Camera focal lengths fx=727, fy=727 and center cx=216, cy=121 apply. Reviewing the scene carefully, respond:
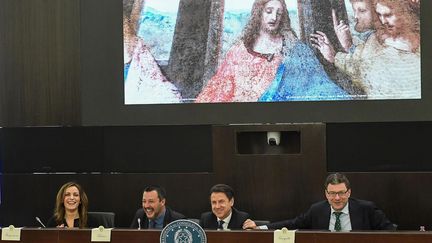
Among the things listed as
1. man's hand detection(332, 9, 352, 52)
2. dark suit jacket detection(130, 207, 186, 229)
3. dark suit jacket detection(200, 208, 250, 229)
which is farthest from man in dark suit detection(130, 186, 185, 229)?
man's hand detection(332, 9, 352, 52)

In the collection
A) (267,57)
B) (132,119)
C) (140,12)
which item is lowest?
(132,119)

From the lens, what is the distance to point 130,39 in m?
5.92

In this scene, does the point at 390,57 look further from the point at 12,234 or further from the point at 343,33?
the point at 12,234

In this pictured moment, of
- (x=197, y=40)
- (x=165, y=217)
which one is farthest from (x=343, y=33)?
(x=165, y=217)

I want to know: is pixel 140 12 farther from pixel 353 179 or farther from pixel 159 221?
pixel 353 179

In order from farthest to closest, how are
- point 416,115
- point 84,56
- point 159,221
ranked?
point 84,56, point 416,115, point 159,221

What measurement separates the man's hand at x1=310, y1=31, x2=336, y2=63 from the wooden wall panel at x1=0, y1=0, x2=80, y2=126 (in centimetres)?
191

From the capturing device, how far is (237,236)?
140 inches

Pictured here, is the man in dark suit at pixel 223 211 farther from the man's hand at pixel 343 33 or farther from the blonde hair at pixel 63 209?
the man's hand at pixel 343 33

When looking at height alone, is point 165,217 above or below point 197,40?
below

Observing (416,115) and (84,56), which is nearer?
(416,115)

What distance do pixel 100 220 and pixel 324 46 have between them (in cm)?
217

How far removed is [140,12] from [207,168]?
54.4 inches

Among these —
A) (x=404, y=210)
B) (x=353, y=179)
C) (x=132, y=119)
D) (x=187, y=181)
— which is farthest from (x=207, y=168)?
(x=404, y=210)
